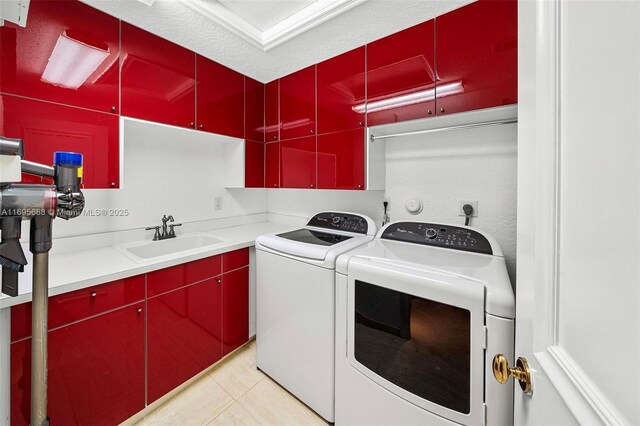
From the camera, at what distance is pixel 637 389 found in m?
0.26

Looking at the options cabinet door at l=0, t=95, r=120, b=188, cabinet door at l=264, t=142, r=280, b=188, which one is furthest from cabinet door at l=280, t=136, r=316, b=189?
cabinet door at l=0, t=95, r=120, b=188

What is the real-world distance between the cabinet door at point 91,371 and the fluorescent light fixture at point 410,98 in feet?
6.19

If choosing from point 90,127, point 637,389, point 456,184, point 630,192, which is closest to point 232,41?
point 90,127

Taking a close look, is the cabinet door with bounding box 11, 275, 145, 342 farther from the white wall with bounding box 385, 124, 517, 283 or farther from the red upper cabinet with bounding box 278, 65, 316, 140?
the white wall with bounding box 385, 124, 517, 283

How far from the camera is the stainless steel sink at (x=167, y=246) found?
1.83m

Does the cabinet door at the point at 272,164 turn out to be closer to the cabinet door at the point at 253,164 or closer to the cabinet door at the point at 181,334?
the cabinet door at the point at 253,164

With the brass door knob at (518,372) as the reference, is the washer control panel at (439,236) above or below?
above

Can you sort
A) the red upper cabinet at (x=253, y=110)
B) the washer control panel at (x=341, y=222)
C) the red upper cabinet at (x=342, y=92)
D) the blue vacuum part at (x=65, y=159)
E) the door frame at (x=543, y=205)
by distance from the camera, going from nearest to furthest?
1. the door frame at (x=543, y=205)
2. the blue vacuum part at (x=65, y=159)
3. the red upper cabinet at (x=342, y=92)
4. the washer control panel at (x=341, y=222)
5. the red upper cabinet at (x=253, y=110)

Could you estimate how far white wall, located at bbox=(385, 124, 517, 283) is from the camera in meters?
1.58

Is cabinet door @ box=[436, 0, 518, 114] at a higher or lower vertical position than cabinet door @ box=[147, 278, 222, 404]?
higher

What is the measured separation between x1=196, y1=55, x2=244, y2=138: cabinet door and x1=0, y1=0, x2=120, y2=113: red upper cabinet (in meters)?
0.54

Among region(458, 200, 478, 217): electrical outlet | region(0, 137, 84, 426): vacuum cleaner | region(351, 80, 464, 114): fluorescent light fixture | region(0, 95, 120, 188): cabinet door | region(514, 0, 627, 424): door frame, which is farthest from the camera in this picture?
region(458, 200, 478, 217): electrical outlet

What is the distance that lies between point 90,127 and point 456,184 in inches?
91.3

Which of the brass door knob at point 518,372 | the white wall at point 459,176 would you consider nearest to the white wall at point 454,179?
the white wall at point 459,176
